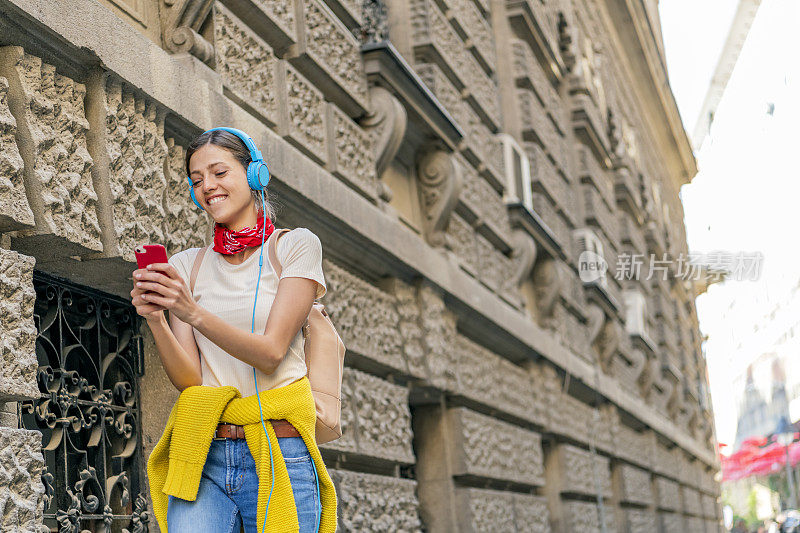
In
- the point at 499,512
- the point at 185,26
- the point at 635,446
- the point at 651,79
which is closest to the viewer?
the point at 185,26

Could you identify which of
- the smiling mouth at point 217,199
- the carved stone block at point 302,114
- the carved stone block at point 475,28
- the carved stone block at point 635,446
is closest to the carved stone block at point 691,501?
the carved stone block at point 635,446

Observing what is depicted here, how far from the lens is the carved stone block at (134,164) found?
12.0 ft

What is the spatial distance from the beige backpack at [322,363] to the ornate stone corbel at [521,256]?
679 centimetres

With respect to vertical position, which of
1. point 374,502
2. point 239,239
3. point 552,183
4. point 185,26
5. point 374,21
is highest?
point 552,183

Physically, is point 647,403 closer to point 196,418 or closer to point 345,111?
point 345,111

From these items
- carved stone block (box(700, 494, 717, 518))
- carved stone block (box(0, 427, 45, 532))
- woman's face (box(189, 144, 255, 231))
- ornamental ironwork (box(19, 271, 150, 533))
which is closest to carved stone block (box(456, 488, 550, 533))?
ornamental ironwork (box(19, 271, 150, 533))

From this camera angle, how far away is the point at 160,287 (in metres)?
2.37

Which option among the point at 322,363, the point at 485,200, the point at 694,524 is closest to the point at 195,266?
the point at 322,363

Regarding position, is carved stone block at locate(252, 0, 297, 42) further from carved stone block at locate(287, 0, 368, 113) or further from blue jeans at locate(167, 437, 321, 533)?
blue jeans at locate(167, 437, 321, 533)

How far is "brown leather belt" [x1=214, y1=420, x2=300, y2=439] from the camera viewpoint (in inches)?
102

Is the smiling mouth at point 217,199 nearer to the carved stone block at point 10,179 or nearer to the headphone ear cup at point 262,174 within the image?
the headphone ear cup at point 262,174

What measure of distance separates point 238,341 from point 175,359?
0.22m

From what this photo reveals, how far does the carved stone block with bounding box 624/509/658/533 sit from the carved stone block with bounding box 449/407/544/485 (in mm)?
5005

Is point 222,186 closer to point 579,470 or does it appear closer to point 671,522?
point 579,470
